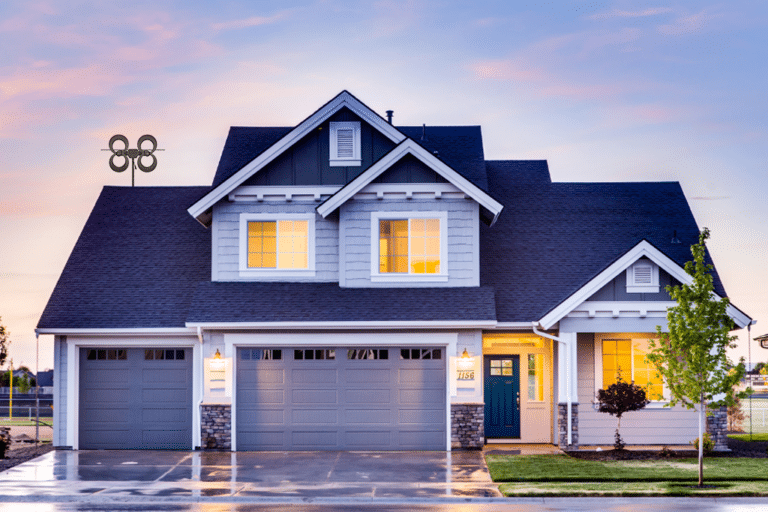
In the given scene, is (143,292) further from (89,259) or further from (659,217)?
(659,217)

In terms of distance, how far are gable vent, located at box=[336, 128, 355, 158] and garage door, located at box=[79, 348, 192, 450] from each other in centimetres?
623

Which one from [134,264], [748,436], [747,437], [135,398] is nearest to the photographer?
[135,398]

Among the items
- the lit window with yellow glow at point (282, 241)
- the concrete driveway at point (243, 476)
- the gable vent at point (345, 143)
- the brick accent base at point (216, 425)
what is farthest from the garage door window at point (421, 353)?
the gable vent at point (345, 143)

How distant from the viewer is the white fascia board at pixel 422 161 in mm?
21422

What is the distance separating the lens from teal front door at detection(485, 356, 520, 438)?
74.6ft

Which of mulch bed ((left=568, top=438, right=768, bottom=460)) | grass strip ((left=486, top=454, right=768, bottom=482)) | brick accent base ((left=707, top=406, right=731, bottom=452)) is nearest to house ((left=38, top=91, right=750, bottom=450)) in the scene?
brick accent base ((left=707, top=406, right=731, bottom=452))

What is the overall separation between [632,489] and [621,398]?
4.39 m

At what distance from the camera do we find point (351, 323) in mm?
20688


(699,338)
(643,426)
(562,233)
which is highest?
(562,233)

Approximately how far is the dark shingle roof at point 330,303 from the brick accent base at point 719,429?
5.73 meters

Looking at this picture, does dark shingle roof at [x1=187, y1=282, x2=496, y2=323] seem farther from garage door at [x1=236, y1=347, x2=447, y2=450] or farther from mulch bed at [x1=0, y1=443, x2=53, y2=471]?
mulch bed at [x1=0, y1=443, x2=53, y2=471]

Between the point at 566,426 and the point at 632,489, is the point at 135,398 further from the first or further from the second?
the point at 632,489

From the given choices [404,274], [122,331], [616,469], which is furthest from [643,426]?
[122,331]

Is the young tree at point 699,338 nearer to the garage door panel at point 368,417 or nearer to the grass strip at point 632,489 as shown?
the grass strip at point 632,489
